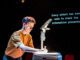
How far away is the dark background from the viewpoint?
3301mm

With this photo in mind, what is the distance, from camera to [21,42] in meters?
3.22

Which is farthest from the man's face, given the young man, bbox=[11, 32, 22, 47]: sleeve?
bbox=[11, 32, 22, 47]: sleeve

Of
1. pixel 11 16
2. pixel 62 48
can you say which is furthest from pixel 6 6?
pixel 62 48

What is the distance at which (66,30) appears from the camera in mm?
3328

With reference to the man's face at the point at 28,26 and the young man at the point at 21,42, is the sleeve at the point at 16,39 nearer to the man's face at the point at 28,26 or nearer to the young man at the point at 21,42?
the young man at the point at 21,42

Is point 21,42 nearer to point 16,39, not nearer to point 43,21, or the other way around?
point 16,39

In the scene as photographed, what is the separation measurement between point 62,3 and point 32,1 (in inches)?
14.0

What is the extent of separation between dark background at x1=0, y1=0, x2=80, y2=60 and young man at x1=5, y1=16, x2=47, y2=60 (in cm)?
7

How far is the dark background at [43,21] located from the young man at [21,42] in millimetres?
65

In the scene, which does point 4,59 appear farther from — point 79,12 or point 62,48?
point 79,12

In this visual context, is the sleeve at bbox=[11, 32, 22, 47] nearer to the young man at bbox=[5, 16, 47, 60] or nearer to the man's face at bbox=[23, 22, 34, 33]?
the young man at bbox=[5, 16, 47, 60]

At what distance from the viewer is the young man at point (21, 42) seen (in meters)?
3.23

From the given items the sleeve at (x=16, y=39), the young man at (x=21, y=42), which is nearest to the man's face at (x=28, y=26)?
the young man at (x=21, y=42)

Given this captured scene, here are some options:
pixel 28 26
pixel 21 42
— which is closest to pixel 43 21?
pixel 28 26
